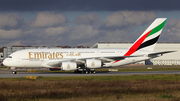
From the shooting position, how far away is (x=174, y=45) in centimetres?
10750

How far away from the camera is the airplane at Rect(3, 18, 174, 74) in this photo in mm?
39875

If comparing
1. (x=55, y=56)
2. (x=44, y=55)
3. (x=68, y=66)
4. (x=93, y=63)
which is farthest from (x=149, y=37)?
(x=44, y=55)

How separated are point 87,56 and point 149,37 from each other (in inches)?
540

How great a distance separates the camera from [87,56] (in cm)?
4259

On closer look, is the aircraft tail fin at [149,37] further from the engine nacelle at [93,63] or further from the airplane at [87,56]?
the engine nacelle at [93,63]

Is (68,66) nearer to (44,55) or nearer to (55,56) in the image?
(55,56)

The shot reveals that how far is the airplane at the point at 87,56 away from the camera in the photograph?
3988 centimetres

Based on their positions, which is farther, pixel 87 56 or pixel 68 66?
pixel 87 56

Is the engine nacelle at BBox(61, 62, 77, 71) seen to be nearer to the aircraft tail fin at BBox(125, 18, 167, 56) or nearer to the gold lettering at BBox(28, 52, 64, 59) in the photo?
the gold lettering at BBox(28, 52, 64, 59)

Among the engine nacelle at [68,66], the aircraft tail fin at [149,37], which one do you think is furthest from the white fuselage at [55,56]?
the engine nacelle at [68,66]

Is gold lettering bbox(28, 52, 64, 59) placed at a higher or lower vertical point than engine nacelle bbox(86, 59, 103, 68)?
higher

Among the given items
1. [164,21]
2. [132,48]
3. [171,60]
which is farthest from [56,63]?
[171,60]

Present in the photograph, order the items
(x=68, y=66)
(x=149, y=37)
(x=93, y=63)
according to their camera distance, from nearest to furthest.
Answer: (x=68, y=66) → (x=93, y=63) → (x=149, y=37)

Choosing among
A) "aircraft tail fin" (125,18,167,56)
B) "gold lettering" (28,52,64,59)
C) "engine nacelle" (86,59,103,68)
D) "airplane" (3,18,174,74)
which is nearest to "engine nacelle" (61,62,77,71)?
"airplane" (3,18,174,74)
